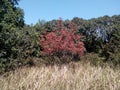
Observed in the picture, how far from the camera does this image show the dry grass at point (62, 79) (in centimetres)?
566

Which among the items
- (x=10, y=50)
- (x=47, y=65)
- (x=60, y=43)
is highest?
(x=60, y=43)

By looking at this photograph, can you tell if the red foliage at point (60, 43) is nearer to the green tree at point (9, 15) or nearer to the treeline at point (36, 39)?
the treeline at point (36, 39)

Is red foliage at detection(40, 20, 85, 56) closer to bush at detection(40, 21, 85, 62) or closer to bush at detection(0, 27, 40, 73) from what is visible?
bush at detection(40, 21, 85, 62)

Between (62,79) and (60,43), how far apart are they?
18.4m

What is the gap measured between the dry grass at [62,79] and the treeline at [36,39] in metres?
4.33

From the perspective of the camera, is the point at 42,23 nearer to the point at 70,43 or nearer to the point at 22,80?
the point at 70,43

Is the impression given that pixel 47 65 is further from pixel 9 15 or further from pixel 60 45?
pixel 60 45

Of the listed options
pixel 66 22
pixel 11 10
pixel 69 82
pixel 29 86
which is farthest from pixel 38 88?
pixel 66 22

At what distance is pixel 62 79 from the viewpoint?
591 centimetres

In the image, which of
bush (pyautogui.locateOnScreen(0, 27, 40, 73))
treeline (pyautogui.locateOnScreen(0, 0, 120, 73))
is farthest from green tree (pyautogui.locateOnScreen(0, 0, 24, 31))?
bush (pyautogui.locateOnScreen(0, 27, 40, 73))

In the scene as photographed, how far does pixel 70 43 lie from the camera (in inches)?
979

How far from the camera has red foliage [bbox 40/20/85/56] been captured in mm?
23972

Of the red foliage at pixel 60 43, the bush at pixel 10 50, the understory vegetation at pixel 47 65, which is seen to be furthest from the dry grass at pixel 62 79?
the red foliage at pixel 60 43

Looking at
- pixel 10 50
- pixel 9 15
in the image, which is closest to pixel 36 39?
pixel 10 50
